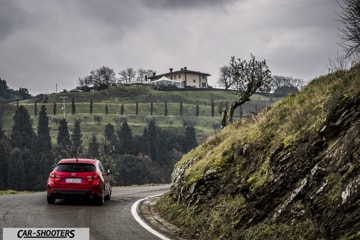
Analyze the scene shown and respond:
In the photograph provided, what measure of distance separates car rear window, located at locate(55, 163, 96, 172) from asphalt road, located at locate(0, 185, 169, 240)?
3.59 ft

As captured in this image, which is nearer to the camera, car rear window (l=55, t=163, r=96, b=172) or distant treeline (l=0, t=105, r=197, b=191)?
car rear window (l=55, t=163, r=96, b=172)

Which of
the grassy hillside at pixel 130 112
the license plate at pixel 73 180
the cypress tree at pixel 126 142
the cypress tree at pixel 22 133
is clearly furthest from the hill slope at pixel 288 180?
the grassy hillside at pixel 130 112

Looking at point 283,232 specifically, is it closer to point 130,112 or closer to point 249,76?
point 249,76

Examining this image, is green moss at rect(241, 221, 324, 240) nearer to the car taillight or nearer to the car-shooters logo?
the car-shooters logo

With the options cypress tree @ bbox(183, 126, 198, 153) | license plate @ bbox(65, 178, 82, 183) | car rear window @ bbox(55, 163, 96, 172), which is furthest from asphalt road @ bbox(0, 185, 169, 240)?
cypress tree @ bbox(183, 126, 198, 153)

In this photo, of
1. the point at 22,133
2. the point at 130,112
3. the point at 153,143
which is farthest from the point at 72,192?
the point at 130,112

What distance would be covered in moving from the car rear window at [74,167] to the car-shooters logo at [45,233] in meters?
5.24

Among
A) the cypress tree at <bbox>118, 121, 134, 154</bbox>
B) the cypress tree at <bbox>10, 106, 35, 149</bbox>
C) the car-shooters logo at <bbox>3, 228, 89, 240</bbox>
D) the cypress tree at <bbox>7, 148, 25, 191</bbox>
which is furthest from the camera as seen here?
the cypress tree at <bbox>118, 121, 134, 154</bbox>

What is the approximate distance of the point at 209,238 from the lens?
9.43 metres

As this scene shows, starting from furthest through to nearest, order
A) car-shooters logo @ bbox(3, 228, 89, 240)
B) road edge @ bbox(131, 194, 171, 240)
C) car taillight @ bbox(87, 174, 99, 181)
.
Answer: car taillight @ bbox(87, 174, 99, 181)
road edge @ bbox(131, 194, 171, 240)
car-shooters logo @ bbox(3, 228, 89, 240)

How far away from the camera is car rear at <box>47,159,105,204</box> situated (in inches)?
587

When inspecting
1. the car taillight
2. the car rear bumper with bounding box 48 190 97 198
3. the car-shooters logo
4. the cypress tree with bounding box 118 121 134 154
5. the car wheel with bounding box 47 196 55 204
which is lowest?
the cypress tree with bounding box 118 121 134 154

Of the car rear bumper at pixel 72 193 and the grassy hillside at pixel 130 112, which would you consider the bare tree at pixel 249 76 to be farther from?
the grassy hillside at pixel 130 112

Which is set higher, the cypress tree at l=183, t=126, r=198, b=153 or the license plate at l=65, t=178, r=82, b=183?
the license plate at l=65, t=178, r=82, b=183
